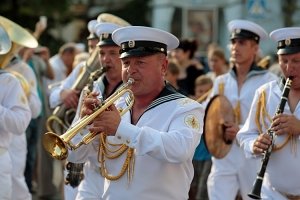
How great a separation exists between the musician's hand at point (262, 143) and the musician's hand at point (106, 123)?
159 centimetres

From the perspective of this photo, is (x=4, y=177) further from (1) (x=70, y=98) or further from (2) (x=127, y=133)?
(2) (x=127, y=133)

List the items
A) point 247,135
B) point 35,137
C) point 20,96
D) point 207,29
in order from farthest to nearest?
point 207,29
point 35,137
point 20,96
point 247,135

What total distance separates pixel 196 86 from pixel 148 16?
27.2 m

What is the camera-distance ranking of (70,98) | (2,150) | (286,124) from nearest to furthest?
(286,124)
(2,150)
(70,98)

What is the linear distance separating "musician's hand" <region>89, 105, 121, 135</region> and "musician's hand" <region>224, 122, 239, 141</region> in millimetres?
3432

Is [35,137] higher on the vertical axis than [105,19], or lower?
lower

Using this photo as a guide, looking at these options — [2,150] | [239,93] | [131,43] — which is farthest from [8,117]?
[239,93]

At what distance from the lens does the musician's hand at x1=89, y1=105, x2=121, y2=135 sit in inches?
224

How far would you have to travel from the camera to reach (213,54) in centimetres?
1270

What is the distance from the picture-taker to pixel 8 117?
7.86m

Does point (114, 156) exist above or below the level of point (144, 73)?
below

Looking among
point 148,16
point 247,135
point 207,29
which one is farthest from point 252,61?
point 148,16

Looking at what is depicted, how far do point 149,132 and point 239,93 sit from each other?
4.01 meters

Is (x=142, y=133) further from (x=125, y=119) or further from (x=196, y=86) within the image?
(x=196, y=86)
